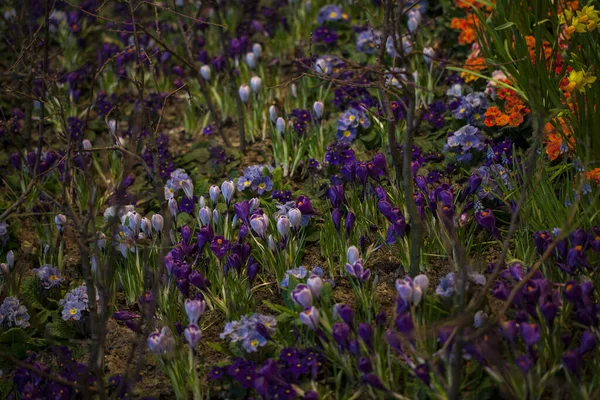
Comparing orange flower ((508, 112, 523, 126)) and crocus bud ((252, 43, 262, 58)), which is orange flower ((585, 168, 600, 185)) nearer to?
orange flower ((508, 112, 523, 126))

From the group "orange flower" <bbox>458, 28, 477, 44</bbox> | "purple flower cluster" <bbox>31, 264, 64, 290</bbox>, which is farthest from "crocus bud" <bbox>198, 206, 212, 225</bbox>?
"orange flower" <bbox>458, 28, 477, 44</bbox>

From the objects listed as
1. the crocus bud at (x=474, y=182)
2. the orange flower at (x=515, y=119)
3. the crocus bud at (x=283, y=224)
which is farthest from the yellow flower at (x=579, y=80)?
the crocus bud at (x=283, y=224)

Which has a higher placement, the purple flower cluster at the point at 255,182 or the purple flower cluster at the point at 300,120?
the purple flower cluster at the point at 300,120

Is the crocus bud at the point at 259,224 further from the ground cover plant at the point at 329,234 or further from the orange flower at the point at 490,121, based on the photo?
the orange flower at the point at 490,121

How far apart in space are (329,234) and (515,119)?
1.17 meters

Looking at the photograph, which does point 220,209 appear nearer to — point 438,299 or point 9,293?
point 9,293

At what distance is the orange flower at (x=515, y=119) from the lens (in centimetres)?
367

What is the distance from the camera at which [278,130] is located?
13.1 ft

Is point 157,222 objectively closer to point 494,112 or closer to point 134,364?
point 134,364

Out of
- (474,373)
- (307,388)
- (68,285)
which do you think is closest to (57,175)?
(68,285)

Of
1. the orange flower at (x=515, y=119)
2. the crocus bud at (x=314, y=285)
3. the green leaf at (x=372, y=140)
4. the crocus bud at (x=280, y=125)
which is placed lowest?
the crocus bud at (x=314, y=285)

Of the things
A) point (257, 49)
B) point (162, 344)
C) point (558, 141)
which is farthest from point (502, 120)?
point (162, 344)

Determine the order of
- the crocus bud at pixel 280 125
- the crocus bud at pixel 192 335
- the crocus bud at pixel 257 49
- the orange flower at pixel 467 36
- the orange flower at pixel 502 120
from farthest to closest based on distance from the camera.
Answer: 1. the crocus bud at pixel 257 49
2. the orange flower at pixel 467 36
3. the crocus bud at pixel 280 125
4. the orange flower at pixel 502 120
5. the crocus bud at pixel 192 335

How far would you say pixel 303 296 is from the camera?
8.50 ft
